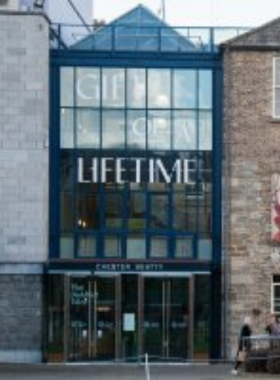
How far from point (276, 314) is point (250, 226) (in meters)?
3.02

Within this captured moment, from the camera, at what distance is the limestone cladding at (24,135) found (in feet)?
130

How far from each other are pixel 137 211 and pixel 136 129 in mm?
2769

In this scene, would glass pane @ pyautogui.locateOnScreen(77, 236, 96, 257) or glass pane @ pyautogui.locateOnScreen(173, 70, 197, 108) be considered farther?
glass pane @ pyautogui.locateOnScreen(173, 70, 197, 108)

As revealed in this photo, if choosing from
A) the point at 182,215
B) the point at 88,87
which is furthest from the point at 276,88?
the point at 88,87

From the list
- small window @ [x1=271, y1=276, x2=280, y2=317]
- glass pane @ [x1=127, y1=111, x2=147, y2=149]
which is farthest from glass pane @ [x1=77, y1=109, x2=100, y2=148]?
small window @ [x1=271, y1=276, x2=280, y2=317]

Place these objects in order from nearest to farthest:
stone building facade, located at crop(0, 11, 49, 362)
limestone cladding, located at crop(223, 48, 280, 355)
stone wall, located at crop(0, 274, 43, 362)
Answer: stone wall, located at crop(0, 274, 43, 362)
stone building facade, located at crop(0, 11, 49, 362)
limestone cladding, located at crop(223, 48, 280, 355)

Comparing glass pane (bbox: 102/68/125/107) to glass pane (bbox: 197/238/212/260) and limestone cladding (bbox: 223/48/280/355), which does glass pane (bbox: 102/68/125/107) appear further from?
glass pane (bbox: 197/238/212/260)

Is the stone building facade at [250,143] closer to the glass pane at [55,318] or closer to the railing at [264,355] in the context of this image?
the railing at [264,355]

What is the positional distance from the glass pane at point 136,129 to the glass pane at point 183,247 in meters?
3.37

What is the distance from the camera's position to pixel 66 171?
133 ft

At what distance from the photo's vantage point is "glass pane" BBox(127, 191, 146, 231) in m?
40.4

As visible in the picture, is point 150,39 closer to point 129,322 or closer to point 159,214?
point 159,214

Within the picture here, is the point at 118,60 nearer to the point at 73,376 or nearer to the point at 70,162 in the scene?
the point at 70,162

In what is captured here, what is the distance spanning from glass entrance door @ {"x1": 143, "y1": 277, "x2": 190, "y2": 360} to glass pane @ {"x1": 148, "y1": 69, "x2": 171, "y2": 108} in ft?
19.5
